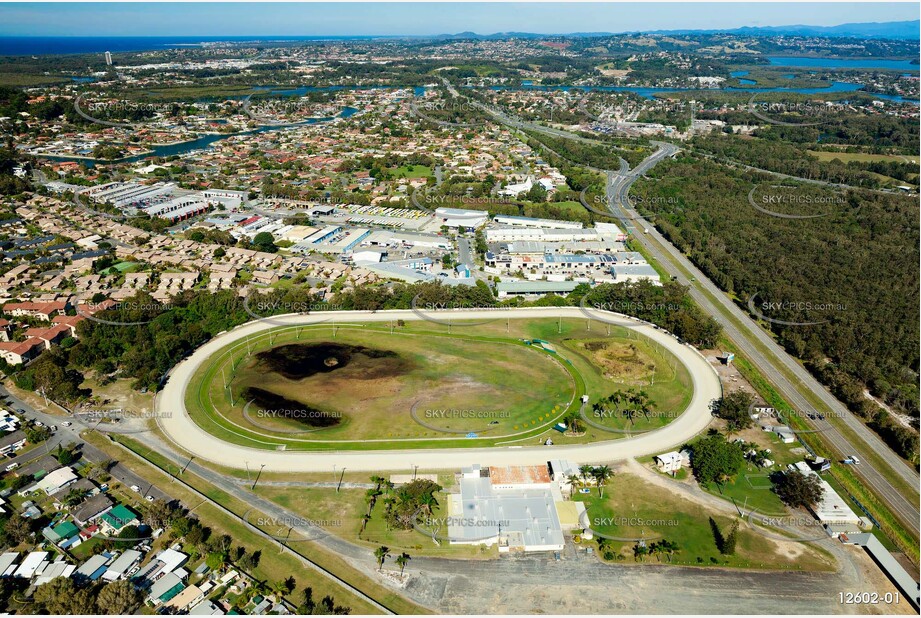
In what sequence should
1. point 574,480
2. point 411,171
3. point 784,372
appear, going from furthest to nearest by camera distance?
point 411,171
point 784,372
point 574,480

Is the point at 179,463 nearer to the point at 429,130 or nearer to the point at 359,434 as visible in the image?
the point at 359,434

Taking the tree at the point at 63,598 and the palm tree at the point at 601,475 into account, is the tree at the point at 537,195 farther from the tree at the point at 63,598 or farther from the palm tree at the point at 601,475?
the tree at the point at 63,598

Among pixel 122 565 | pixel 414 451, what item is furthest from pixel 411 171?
pixel 122 565

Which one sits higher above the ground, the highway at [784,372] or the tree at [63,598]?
the tree at [63,598]

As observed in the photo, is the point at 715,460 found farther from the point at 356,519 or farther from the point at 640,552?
the point at 356,519

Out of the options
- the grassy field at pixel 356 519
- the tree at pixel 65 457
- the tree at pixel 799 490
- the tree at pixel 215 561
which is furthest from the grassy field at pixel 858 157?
the tree at pixel 65 457

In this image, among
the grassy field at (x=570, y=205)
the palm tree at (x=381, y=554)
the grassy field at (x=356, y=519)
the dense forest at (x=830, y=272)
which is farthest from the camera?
the grassy field at (x=570, y=205)
